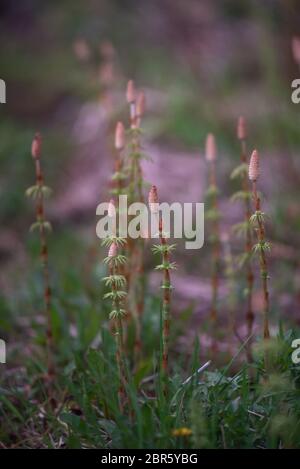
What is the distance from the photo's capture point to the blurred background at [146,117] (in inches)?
126

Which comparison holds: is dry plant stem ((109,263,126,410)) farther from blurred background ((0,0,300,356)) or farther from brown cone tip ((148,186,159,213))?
blurred background ((0,0,300,356))

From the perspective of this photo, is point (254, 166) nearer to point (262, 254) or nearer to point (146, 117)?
point (262, 254)

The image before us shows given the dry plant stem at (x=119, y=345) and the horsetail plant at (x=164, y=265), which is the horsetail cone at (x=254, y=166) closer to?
the horsetail plant at (x=164, y=265)

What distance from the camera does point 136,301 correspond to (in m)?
2.33

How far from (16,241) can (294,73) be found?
2.42 metres

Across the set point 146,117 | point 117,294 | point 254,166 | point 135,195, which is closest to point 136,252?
point 135,195

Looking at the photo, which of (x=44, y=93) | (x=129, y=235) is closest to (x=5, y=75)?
(x=44, y=93)

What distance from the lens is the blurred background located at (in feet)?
10.5

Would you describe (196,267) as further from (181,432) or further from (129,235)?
(181,432)

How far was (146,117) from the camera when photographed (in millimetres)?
5125

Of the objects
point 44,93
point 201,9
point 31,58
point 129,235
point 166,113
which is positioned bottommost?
point 129,235

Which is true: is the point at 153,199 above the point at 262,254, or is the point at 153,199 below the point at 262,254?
above

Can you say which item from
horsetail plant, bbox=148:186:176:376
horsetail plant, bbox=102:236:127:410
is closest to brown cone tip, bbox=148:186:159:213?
horsetail plant, bbox=148:186:176:376

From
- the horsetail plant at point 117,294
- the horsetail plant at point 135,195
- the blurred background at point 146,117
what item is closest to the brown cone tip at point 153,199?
the horsetail plant at point 117,294
